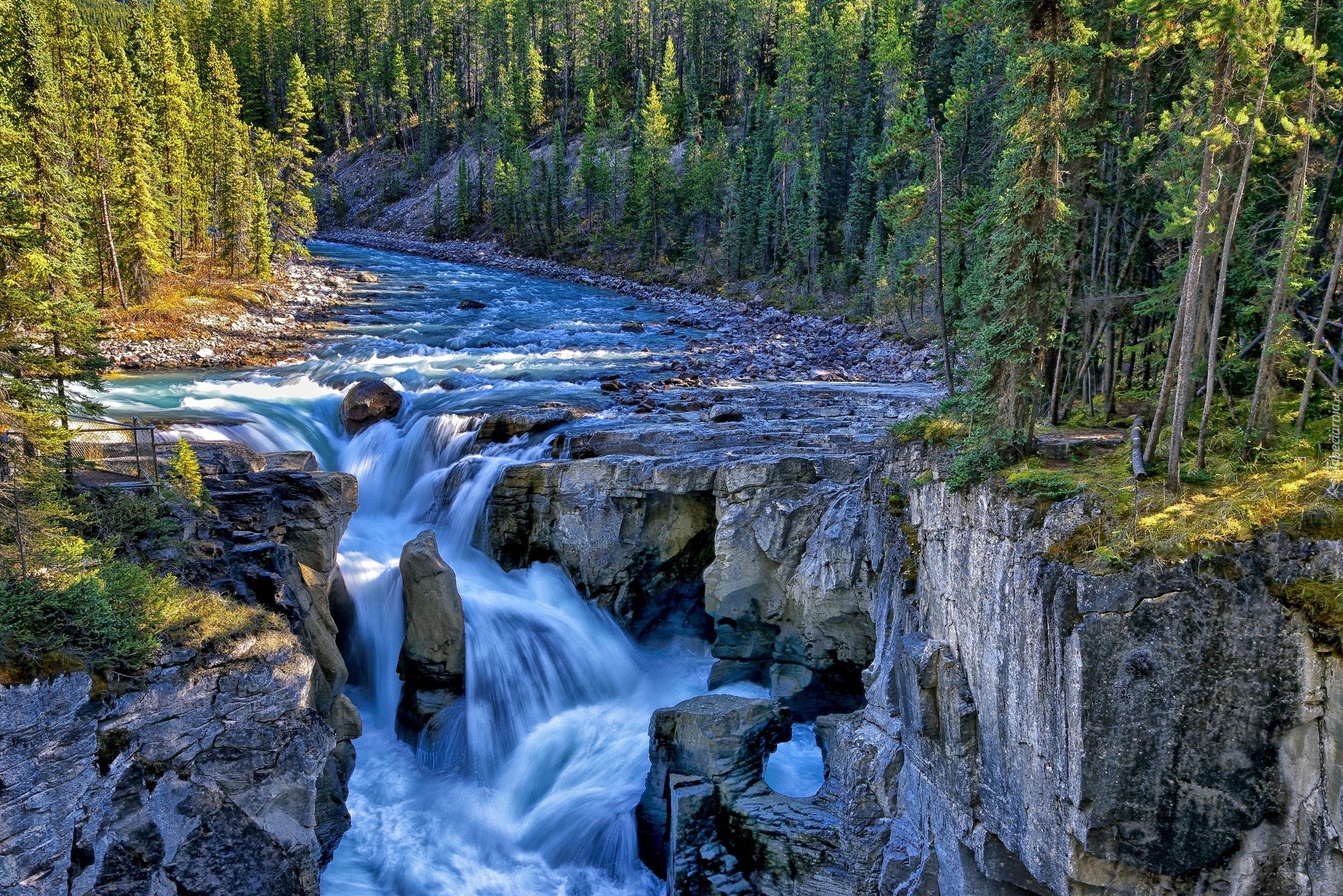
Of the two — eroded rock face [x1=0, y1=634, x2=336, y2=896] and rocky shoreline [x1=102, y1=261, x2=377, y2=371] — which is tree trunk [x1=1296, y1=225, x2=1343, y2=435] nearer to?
eroded rock face [x1=0, y1=634, x2=336, y2=896]

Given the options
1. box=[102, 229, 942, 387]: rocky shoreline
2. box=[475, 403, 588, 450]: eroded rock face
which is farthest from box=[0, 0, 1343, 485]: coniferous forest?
box=[475, 403, 588, 450]: eroded rock face

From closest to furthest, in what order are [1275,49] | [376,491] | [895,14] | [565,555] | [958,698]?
[1275,49] < [958,698] < [565,555] < [376,491] < [895,14]

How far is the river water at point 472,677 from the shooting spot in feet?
46.5

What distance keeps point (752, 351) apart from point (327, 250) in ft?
174

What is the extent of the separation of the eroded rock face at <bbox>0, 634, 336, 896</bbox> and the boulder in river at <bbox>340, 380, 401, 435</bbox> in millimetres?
14350

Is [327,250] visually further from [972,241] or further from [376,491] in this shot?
[972,241]

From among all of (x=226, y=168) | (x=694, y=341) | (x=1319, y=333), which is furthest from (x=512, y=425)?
(x=226, y=168)

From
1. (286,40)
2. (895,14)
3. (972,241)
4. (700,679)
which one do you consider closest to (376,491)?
(700,679)

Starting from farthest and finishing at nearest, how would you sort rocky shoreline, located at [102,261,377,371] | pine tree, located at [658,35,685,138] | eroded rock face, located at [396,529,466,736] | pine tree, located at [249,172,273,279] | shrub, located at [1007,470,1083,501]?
1. pine tree, located at [658,35,685,138]
2. pine tree, located at [249,172,273,279]
3. rocky shoreline, located at [102,261,377,371]
4. eroded rock face, located at [396,529,466,736]
5. shrub, located at [1007,470,1083,501]

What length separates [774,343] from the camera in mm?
41094

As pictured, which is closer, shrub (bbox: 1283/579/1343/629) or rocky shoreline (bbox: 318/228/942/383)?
shrub (bbox: 1283/579/1343/629)

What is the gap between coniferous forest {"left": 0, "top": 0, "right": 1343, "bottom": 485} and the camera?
11.6 meters

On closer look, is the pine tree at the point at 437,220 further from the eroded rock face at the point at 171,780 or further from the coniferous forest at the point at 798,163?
the eroded rock face at the point at 171,780

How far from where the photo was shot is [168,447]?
18984mm
